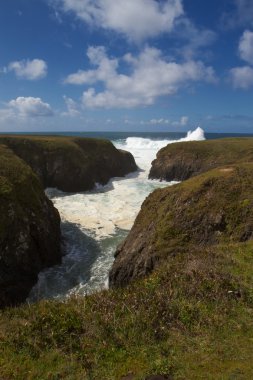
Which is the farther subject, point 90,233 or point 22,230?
point 90,233

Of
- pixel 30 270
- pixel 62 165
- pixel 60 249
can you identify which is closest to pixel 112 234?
pixel 60 249

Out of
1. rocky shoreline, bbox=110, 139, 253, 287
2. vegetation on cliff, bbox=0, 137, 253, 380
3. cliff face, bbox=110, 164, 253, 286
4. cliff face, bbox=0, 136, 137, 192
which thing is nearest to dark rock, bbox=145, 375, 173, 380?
vegetation on cliff, bbox=0, 137, 253, 380

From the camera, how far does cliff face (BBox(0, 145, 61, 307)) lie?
80.5ft

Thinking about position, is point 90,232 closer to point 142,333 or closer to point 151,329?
point 151,329

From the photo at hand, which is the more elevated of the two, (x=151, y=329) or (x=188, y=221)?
(x=188, y=221)

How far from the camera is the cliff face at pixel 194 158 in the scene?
75125 millimetres

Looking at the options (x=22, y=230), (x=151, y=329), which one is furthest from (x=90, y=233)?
(x=151, y=329)

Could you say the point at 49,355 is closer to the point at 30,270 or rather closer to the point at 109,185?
the point at 30,270

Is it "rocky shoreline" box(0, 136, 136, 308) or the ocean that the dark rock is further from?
"rocky shoreline" box(0, 136, 136, 308)

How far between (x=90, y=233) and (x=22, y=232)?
1163 centimetres

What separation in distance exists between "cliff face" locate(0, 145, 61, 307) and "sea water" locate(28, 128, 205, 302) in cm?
115

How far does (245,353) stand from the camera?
32.0ft

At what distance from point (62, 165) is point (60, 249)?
37.4 m

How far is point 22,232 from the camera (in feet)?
89.9
